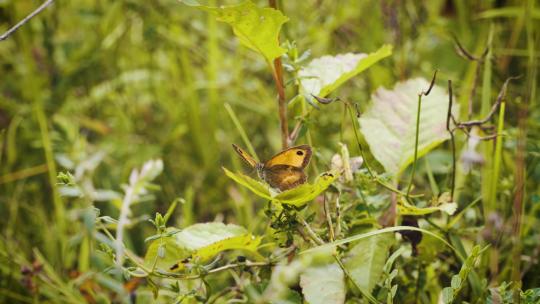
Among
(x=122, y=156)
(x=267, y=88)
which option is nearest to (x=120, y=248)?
(x=122, y=156)

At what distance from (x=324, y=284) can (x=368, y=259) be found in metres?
0.11

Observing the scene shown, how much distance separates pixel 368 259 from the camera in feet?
Answer: 3.25

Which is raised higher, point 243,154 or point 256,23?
point 256,23

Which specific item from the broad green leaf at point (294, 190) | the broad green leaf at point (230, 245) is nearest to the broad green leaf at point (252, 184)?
the broad green leaf at point (294, 190)

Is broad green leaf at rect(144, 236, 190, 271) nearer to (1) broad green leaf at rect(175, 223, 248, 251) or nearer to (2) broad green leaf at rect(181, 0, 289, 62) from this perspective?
(1) broad green leaf at rect(175, 223, 248, 251)

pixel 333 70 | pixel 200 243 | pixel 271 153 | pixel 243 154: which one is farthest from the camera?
pixel 271 153

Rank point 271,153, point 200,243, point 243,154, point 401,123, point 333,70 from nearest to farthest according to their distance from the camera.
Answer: point 243,154, point 200,243, point 333,70, point 401,123, point 271,153

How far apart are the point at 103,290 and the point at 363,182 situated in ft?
2.39

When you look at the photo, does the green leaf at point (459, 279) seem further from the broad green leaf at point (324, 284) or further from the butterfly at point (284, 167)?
the butterfly at point (284, 167)

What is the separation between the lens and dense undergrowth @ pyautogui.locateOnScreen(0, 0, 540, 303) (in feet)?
3.17

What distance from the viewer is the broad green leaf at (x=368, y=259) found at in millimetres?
973

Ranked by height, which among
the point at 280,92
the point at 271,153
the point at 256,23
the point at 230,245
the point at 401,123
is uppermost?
the point at 256,23

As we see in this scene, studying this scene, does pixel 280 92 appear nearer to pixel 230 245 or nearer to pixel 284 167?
pixel 284 167

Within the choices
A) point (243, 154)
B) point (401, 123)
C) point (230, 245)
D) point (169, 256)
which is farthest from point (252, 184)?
point (401, 123)
